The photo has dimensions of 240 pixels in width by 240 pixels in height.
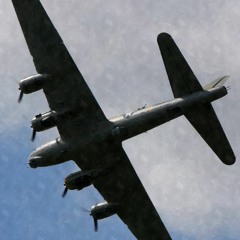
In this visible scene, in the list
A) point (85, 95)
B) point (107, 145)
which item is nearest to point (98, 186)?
point (107, 145)

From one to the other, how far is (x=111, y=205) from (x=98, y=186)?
189 cm

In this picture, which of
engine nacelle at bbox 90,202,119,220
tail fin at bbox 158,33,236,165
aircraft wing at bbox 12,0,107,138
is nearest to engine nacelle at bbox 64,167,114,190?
engine nacelle at bbox 90,202,119,220

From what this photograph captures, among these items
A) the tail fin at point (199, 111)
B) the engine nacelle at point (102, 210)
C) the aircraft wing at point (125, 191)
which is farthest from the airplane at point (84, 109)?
the engine nacelle at point (102, 210)

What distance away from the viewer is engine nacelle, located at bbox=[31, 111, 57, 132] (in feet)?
126

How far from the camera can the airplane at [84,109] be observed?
38.2m

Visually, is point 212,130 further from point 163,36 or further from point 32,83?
point 32,83

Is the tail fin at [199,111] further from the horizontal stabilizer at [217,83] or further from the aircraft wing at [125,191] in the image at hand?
the aircraft wing at [125,191]

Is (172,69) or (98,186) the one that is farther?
(98,186)

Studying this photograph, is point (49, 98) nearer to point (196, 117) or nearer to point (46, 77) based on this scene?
point (46, 77)

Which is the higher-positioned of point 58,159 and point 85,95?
point 85,95

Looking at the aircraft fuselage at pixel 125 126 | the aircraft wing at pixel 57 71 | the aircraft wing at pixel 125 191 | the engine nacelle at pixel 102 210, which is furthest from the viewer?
the engine nacelle at pixel 102 210

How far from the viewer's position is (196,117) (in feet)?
130

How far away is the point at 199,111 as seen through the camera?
130 ft

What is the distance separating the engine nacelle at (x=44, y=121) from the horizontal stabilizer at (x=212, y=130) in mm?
9792
